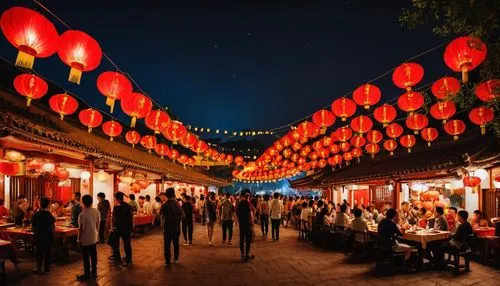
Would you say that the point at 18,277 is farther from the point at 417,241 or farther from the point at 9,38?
the point at 417,241

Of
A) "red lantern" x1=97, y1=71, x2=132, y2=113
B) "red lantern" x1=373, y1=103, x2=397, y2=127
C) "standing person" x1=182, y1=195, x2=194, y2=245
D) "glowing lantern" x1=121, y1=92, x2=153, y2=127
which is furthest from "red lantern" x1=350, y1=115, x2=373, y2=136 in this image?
"red lantern" x1=97, y1=71, x2=132, y2=113

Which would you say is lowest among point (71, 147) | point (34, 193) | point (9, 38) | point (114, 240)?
point (114, 240)

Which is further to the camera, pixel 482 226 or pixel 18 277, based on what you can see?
pixel 482 226

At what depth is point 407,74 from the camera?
11.2 metres

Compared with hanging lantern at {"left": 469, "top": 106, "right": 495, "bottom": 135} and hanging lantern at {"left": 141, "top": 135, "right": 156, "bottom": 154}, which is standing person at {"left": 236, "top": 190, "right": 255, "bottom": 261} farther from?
hanging lantern at {"left": 141, "top": 135, "right": 156, "bottom": 154}

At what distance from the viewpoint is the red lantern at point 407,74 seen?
11148mm

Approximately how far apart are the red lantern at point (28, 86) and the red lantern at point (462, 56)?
9988 mm

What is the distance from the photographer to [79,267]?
11.4 meters

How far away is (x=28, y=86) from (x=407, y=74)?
31.8 ft

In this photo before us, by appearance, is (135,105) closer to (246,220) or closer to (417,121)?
(246,220)

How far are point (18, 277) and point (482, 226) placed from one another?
13.7 m

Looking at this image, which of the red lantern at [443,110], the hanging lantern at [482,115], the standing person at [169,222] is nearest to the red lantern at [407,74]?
the red lantern at [443,110]

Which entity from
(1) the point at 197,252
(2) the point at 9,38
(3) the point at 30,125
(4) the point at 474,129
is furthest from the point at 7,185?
(4) the point at 474,129

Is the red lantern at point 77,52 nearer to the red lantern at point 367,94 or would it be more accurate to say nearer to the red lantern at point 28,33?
the red lantern at point 28,33
